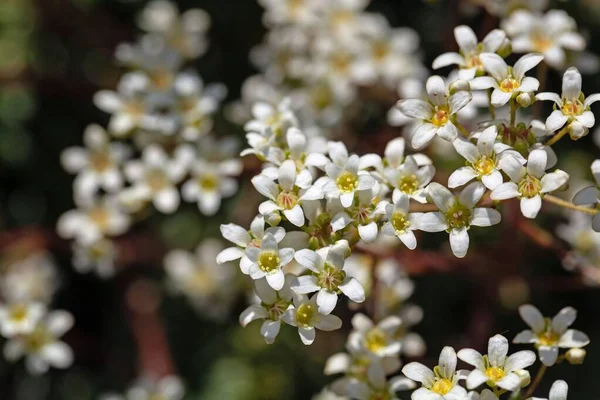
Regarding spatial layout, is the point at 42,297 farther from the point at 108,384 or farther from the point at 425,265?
the point at 425,265

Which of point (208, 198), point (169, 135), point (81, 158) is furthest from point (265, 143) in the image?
point (81, 158)

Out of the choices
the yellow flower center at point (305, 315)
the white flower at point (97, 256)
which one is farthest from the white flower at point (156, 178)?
the yellow flower center at point (305, 315)

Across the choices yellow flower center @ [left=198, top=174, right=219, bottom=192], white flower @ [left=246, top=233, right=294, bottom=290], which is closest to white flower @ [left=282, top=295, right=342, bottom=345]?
white flower @ [left=246, top=233, right=294, bottom=290]

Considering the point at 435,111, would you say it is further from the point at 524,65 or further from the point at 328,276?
the point at 328,276

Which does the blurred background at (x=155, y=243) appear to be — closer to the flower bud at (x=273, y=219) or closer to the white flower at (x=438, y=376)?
the white flower at (x=438, y=376)

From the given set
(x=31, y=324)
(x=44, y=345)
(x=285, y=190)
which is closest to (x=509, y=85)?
(x=285, y=190)
